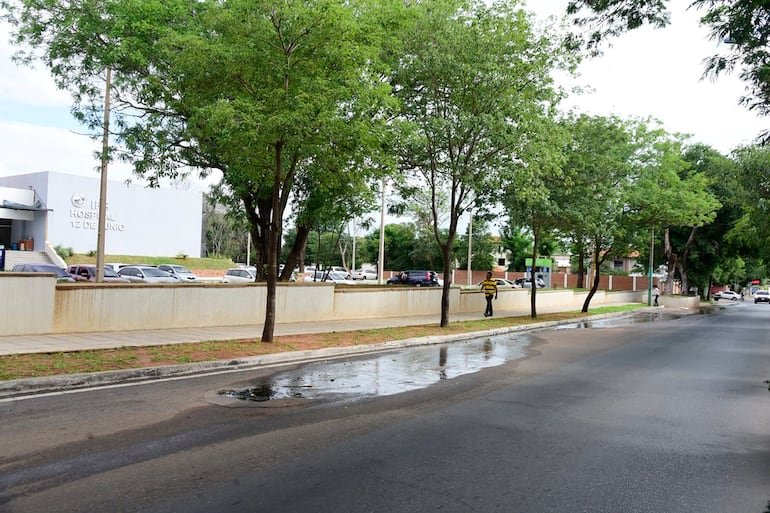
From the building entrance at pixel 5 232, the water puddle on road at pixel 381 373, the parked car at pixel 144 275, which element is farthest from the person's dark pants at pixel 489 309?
the building entrance at pixel 5 232

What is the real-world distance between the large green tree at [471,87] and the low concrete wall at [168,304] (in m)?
4.08

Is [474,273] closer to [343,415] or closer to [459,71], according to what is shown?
[459,71]

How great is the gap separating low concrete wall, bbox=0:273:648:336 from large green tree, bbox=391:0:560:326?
13.4 ft

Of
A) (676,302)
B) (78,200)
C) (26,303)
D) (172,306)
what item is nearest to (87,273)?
(172,306)

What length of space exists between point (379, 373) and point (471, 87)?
397 inches

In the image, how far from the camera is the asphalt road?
14.7ft

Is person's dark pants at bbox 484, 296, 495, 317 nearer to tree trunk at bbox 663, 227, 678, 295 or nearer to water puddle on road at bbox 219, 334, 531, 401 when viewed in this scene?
water puddle on road at bbox 219, 334, 531, 401

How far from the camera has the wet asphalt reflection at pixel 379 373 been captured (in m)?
8.36

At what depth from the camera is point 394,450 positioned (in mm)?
5688

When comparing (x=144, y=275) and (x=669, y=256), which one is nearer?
(x=144, y=275)

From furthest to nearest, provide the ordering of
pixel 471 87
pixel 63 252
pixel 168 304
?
pixel 63 252, pixel 471 87, pixel 168 304

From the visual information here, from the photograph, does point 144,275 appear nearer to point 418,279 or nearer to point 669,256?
point 418,279

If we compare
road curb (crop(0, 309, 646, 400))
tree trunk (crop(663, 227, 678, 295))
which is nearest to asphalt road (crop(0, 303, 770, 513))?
road curb (crop(0, 309, 646, 400))

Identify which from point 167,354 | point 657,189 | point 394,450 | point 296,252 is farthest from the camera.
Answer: point 657,189
